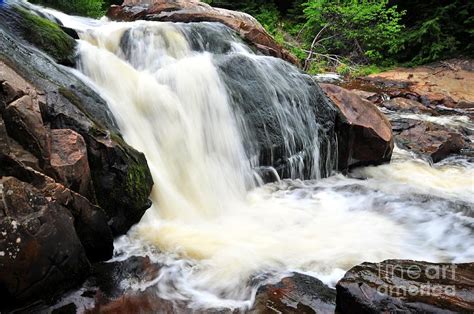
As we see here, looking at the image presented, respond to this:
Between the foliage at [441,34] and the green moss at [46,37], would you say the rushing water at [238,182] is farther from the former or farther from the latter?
the foliage at [441,34]

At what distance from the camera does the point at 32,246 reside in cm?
302

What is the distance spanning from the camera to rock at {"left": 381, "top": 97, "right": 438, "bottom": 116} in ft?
43.1

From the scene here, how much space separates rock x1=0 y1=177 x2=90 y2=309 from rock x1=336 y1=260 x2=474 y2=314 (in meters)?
2.16

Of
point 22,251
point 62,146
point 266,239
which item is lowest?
point 266,239

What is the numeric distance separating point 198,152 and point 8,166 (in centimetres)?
313

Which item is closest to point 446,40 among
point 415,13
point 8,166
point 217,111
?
point 415,13

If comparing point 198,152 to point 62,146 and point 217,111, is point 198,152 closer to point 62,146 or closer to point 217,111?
point 217,111

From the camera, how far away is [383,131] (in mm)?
7973

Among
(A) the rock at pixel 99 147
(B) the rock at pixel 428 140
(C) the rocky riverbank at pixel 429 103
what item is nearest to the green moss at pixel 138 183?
(A) the rock at pixel 99 147

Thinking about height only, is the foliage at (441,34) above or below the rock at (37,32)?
below

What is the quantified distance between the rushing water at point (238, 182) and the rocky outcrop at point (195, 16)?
1.17 meters

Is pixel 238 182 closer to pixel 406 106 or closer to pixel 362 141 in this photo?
pixel 362 141

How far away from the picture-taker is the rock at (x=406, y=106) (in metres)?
13.1

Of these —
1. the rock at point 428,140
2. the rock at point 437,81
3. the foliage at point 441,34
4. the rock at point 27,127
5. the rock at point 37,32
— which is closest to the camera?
the rock at point 27,127
